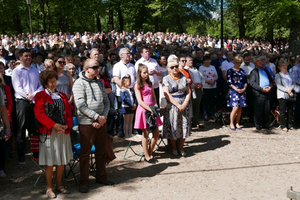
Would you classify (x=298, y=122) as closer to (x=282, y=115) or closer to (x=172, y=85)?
(x=282, y=115)

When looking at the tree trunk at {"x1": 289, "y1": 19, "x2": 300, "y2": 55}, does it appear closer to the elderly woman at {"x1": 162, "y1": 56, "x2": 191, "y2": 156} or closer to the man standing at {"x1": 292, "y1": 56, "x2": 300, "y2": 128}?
the man standing at {"x1": 292, "y1": 56, "x2": 300, "y2": 128}

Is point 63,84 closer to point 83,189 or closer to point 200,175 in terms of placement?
point 83,189

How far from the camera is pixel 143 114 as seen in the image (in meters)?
6.16

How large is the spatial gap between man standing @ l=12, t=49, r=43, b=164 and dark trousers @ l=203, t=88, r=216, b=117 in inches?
197

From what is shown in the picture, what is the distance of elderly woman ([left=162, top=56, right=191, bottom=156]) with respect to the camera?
21.4 ft

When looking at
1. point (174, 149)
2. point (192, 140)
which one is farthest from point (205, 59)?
point (174, 149)

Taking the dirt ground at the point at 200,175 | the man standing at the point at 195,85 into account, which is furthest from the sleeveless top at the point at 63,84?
the man standing at the point at 195,85

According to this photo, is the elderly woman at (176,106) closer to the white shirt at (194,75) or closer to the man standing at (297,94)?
the white shirt at (194,75)

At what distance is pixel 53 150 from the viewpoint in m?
4.57

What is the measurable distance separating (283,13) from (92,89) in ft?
44.6

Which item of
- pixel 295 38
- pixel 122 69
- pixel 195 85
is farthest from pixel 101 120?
pixel 295 38

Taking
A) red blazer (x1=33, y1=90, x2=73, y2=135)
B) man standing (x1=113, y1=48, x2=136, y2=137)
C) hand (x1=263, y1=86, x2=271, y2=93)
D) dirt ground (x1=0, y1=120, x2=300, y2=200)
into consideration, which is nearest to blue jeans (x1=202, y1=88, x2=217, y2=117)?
hand (x1=263, y1=86, x2=271, y2=93)

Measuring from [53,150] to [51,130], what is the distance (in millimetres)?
286

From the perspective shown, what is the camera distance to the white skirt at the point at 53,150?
4.53 m
